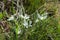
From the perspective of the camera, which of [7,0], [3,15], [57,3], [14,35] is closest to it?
[14,35]

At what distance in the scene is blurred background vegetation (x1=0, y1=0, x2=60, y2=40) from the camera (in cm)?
204

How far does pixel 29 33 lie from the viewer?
2049 millimetres

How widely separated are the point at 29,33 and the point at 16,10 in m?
0.45

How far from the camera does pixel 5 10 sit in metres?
2.43

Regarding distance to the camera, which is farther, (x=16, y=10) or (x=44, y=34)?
(x=16, y=10)

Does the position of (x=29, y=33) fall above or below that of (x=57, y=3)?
below

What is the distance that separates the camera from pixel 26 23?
6.77ft

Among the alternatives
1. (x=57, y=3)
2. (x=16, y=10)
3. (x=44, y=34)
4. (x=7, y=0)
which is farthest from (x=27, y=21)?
(x=57, y=3)

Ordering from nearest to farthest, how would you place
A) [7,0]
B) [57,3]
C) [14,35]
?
[14,35], [7,0], [57,3]

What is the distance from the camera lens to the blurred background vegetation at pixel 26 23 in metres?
2.04

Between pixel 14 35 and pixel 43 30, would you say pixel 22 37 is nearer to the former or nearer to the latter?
pixel 14 35

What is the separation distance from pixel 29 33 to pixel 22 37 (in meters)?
0.08

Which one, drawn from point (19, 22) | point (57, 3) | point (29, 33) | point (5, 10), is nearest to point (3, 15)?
point (5, 10)

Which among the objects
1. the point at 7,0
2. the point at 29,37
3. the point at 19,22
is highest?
the point at 7,0
